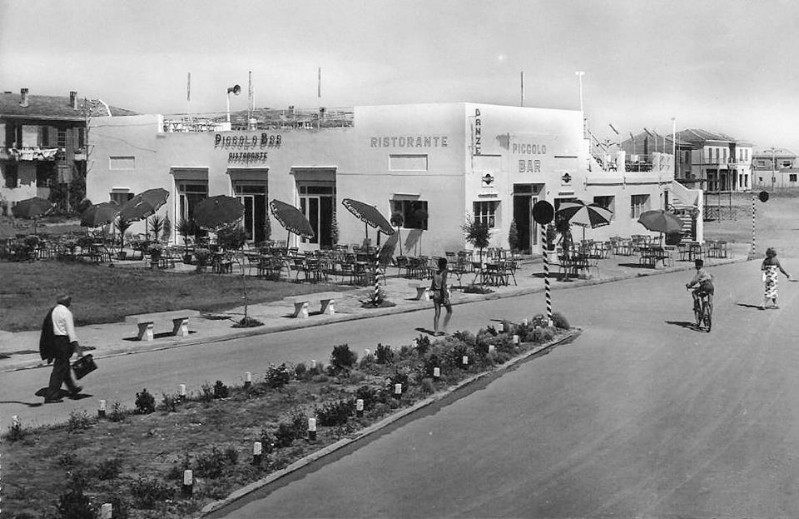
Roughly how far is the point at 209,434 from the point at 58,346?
3095 mm

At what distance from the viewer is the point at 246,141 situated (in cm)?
4178

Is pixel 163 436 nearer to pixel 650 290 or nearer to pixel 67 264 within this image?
pixel 650 290

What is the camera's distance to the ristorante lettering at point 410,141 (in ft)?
119

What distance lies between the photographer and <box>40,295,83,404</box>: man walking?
1432cm

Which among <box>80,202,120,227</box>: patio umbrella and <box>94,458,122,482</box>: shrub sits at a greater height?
<box>80,202,120,227</box>: patio umbrella

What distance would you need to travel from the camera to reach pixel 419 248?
36.9m

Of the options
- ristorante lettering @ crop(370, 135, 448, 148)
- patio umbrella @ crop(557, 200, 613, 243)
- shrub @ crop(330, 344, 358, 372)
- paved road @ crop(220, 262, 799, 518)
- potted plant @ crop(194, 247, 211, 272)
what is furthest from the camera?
ristorante lettering @ crop(370, 135, 448, 148)

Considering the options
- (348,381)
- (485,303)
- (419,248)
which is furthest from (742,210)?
(348,381)

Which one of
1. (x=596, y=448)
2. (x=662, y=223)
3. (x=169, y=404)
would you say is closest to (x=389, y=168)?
(x=662, y=223)

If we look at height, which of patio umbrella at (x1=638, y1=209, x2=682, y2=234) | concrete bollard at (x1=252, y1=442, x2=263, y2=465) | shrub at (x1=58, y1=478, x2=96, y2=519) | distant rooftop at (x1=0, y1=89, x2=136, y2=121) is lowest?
concrete bollard at (x1=252, y1=442, x2=263, y2=465)

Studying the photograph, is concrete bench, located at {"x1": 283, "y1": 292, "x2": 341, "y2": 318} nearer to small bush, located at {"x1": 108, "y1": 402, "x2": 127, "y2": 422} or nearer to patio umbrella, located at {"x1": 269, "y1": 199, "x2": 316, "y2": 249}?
patio umbrella, located at {"x1": 269, "y1": 199, "x2": 316, "y2": 249}

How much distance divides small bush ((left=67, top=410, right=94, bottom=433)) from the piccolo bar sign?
28408 mm

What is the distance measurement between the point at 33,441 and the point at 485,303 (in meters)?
16.8

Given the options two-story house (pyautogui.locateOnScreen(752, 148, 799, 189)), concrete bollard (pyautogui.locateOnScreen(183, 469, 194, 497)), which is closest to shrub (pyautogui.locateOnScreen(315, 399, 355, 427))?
concrete bollard (pyautogui.locateOnScreen(183, 469, 194, 497))
